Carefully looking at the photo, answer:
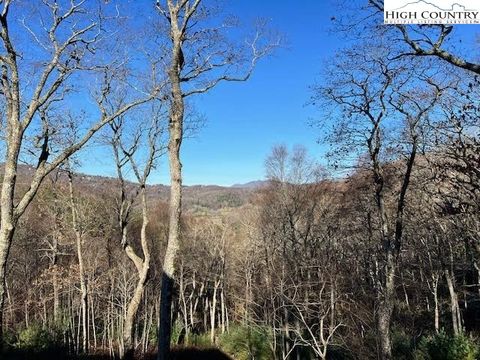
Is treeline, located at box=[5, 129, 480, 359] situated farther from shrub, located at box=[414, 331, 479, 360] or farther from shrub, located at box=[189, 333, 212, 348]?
shrub, located at box=[414, 331, 479, 360]

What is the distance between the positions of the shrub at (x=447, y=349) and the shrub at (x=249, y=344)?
30.8ft

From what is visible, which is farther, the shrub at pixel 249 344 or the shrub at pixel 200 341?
the shrub at pixel 200 341

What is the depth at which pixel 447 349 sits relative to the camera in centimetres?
1184

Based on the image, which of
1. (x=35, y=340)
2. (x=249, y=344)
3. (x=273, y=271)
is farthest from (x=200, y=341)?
(x=35, y=340)

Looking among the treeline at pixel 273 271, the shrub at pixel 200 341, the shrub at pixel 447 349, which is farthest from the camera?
the shrub at pixel 200 341

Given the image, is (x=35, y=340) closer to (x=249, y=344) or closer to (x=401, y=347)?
(x=249, y=344)

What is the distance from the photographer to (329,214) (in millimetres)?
24891

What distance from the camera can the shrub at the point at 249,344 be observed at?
22.0 m

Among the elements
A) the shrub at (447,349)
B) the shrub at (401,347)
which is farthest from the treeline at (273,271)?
the shrub at (447,349)

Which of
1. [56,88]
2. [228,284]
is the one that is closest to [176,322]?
[228,284]

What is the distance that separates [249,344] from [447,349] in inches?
497

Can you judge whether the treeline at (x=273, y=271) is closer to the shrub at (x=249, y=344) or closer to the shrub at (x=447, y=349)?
the shrub at (x=249, y=344)

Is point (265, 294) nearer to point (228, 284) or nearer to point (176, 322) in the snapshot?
point (176, 322)

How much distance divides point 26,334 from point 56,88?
14.4 meters
